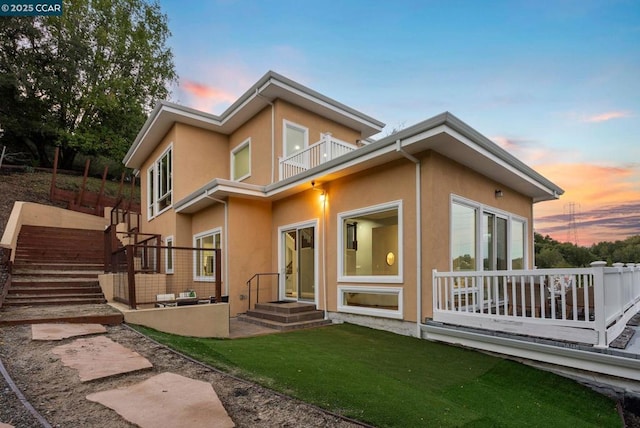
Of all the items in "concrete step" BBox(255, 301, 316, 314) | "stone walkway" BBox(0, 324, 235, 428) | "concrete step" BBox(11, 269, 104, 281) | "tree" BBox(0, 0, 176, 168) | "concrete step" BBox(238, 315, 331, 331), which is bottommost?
"concrete step" BBox(238, 315, 331, 331)

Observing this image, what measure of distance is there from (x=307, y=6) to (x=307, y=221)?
339 inches

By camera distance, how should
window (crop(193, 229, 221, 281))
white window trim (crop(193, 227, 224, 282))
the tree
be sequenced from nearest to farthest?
white window trim (crop(193, 227, 224, 282)) → window (crop(193, 229, 221, 281)) → the tree

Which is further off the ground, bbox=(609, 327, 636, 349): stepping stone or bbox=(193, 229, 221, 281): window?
bbox=(193, 229, 221, 281): window

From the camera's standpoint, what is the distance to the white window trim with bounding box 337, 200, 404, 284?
6.69 metres

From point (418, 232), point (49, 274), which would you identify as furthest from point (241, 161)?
point (418, 232)

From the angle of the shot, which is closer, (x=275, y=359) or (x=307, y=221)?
(x=275, y=359)

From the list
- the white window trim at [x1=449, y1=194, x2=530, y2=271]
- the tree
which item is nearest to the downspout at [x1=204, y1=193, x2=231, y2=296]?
the white window trim at [x1=449, y1=194, x2=530, y2=271]

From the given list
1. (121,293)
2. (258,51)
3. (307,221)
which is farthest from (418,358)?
(258,51)

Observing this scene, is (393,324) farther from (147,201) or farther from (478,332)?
(147,201)

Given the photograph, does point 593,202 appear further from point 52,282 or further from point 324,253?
point 52,282

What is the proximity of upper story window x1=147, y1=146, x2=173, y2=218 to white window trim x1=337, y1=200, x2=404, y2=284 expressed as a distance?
24.0ft

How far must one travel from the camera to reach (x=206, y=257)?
33.7 feet

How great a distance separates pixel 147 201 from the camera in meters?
15.7

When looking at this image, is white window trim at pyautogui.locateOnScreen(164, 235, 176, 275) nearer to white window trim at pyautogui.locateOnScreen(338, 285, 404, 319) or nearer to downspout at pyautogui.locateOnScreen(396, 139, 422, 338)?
white window trim at pyautogui.locateOnScreen(338, 285, 404, 319)
